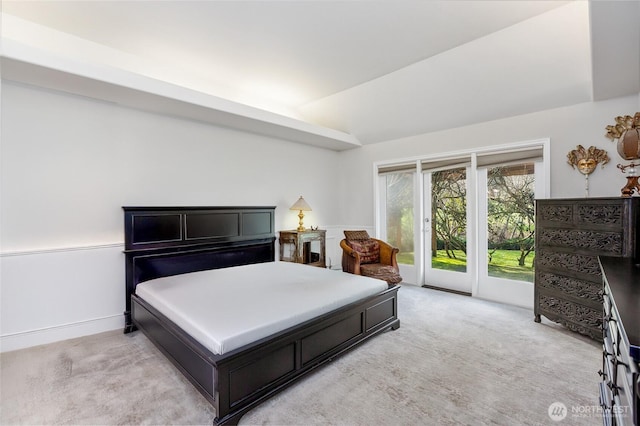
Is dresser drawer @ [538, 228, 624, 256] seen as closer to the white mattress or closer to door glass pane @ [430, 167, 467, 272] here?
door glass pane @ [430, 167, 467, 272]

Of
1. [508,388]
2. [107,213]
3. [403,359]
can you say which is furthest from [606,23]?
[107,213]

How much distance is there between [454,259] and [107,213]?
4.75m

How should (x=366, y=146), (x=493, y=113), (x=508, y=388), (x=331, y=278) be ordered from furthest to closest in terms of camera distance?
1. (x=366, y=146)
2. (x=493, y=113)
3. (x=331, y=278)
4. (x=508, y=388)

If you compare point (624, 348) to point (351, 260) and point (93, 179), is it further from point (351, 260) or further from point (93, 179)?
point (93, 179)

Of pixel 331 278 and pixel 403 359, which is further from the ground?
pixel 331 278

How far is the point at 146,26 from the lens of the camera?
2.75 m

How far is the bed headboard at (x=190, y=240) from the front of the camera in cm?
325

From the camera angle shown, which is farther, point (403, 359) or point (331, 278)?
point (331, 278)

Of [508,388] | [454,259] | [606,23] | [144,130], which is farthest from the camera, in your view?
[454,259]

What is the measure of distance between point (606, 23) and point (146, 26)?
11.9ft

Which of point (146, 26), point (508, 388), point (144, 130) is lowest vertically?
point (508, 388)

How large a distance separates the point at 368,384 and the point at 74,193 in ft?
11.1

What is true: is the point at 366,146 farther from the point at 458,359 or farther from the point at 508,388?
the point at 508,388

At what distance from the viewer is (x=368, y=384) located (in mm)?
2170
